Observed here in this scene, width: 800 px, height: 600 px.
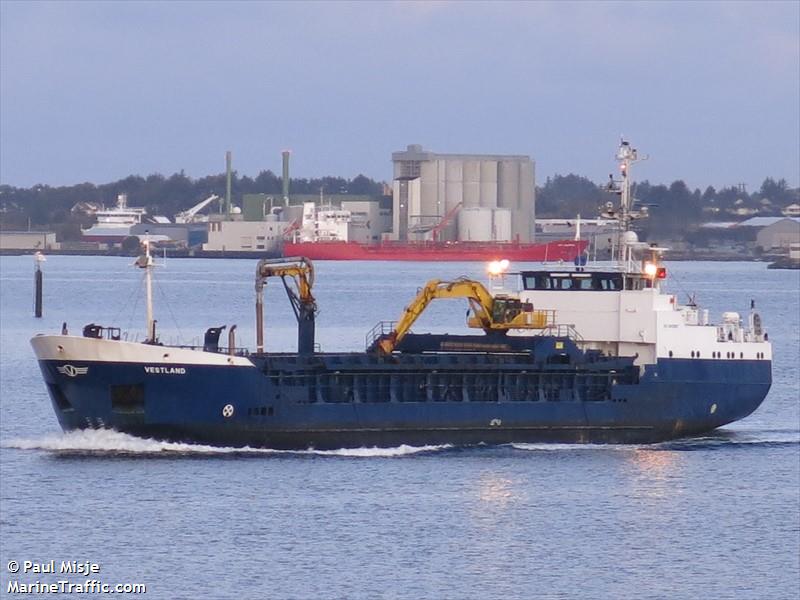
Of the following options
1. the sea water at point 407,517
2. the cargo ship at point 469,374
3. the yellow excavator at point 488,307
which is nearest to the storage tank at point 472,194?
the sea water at point 407,517

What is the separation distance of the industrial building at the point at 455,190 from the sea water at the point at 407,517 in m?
141

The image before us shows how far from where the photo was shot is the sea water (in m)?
28.9

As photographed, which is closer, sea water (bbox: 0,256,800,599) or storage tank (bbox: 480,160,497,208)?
sea water (bbox: 0,256,800,599)

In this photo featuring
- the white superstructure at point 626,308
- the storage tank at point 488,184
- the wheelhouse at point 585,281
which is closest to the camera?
the white superstructure at point 626,308

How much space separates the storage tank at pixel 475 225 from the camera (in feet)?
595

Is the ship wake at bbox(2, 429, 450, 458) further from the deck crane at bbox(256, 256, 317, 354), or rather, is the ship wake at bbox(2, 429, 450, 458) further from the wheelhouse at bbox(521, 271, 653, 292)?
the wheelhouse at bbox(521, 271, 653, 292)

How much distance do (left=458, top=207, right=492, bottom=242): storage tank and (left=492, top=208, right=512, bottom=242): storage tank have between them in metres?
0.55

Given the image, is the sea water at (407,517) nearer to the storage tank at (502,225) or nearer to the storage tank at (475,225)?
the storage tank at (475,225)

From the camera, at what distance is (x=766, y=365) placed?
44281mm

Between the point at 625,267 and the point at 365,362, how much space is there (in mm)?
7047

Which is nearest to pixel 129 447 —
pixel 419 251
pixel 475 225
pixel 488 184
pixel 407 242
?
pixel 419 251

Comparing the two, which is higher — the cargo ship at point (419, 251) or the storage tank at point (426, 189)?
the storage tank at point (426, 189)

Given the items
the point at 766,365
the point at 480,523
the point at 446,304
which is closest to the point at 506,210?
the point at 446,304

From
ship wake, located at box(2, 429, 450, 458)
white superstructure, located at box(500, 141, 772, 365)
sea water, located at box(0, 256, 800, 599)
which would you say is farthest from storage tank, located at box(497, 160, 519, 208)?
ship wake, located at box(2, 429, 450, 458)
